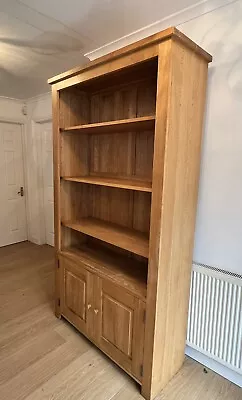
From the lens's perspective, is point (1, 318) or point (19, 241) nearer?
point (1, 318)

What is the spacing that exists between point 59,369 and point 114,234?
1046mm

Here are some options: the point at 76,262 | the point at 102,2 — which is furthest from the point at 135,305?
the point at 102,2

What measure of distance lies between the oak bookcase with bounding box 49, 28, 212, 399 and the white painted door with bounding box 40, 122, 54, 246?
182 centimetres

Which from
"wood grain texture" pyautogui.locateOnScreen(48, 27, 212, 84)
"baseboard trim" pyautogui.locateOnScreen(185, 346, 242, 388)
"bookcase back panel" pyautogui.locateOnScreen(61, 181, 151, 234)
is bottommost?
"baseboard trim" pyautogui.locateOnScreen(185, 346, 242, 388)

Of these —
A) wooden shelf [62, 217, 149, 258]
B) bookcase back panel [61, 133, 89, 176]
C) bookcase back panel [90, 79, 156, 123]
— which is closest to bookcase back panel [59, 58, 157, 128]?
bookcase back panel [90, 79, 156, 123]

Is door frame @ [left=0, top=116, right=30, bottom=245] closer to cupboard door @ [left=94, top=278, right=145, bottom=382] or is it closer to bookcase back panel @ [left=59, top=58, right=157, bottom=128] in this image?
bookcase back panel @ [left=59, top=58, right=157, bottom=128]

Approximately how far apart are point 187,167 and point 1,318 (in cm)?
219

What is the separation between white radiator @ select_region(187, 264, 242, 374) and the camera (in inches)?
58.6

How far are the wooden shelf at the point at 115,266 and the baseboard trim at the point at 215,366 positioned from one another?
0.73 metres

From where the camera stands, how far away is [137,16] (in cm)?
158

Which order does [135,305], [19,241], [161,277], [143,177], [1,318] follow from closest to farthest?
[161,277], [135,305], [143,177], [1,318], [19,241]

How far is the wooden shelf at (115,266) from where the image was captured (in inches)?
61.9

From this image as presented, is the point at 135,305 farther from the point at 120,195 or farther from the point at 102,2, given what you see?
the point at 102,2

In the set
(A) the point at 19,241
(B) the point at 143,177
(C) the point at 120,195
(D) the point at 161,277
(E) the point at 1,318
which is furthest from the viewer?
(A) the point at 19,241
